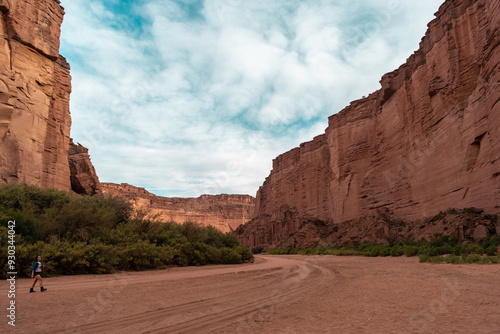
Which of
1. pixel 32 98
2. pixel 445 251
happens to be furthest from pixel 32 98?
pixel 445 251

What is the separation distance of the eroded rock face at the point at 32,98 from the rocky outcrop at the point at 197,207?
59.6 m

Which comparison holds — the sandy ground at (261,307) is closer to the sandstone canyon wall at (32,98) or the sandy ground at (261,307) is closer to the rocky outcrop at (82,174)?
the sandstone canyon wall at (32,98)

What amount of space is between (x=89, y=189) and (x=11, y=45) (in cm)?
1379

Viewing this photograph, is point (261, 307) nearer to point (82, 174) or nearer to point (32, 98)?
point (32, 98)

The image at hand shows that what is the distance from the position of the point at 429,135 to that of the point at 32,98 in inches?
1338

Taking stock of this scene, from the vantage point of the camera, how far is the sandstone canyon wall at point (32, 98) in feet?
72.6

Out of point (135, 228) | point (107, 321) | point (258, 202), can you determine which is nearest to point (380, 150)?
point (135, 228)

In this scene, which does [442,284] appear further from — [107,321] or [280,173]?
[280,173]

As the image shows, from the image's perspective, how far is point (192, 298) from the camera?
7316mm

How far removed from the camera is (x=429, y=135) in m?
28.2

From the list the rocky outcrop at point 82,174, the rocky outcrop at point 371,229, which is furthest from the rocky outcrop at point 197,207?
the rocky outcrop at point 82,174

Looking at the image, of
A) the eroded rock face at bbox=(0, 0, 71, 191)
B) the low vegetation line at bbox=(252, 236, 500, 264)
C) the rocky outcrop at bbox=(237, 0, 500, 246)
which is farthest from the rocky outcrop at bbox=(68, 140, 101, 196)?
the rocky outcrop at bbox=(237, 0, 500, 246)

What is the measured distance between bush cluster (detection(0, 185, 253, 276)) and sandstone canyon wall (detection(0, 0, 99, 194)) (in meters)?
8.74

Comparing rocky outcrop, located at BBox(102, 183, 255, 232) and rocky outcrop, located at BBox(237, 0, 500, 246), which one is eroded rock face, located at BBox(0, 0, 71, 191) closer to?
rocky outcrop, located at BBox(237, 0, 500, 246)
